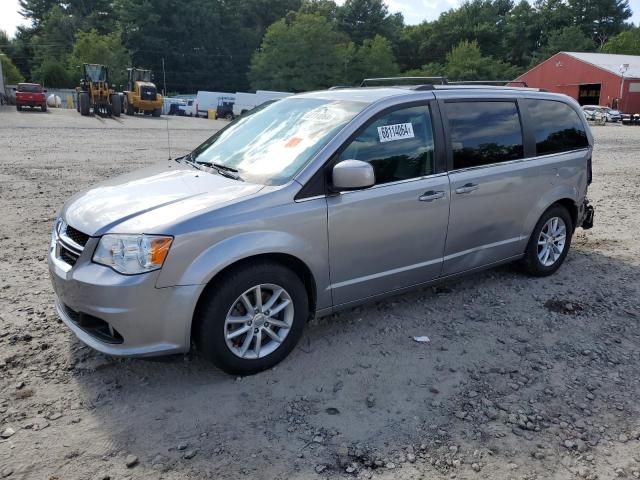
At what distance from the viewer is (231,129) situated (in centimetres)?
480

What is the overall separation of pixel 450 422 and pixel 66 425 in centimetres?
222

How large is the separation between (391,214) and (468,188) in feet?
2.89

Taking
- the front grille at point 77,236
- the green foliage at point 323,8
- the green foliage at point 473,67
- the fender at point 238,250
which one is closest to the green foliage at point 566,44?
the green foliage at point 473,67

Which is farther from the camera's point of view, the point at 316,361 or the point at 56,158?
the point at 56,158

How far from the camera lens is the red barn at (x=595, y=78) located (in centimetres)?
5259

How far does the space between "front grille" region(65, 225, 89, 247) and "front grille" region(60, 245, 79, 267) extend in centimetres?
8

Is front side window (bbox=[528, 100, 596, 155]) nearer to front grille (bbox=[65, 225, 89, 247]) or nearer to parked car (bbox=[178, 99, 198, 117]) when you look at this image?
front grille (bbox=[65, 225, 89, 247])

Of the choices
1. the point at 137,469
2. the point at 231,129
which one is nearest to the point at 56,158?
the point at 231,129

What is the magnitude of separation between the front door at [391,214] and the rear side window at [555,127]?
1465mm

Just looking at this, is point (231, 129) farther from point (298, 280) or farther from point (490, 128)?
point (490, 128)

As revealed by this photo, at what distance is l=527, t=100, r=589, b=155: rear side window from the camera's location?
520 cm

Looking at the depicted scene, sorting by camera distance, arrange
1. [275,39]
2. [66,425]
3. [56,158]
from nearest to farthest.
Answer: [66,425] → [56,158] → [275,39]

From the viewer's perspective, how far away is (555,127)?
540 centimetres

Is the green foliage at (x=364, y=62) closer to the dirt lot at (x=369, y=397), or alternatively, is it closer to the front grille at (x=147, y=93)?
the front grille at (x=147, y=93)
